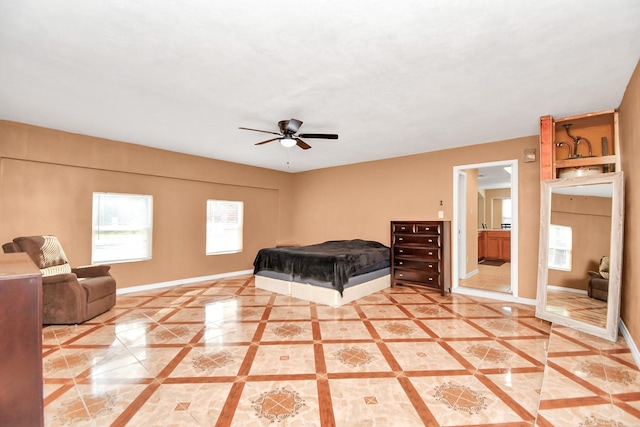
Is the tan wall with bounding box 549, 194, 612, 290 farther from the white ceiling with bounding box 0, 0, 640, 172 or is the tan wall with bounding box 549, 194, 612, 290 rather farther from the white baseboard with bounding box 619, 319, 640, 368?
the white ceiling with bounding box 0, 0, 640, 172

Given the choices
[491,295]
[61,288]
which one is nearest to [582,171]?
[491,295]

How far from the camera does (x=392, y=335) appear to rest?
3.12m

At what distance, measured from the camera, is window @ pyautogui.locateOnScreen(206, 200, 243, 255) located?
620 cm

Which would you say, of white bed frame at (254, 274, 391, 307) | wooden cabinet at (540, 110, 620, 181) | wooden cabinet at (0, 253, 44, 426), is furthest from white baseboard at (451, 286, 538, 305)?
wooden cabinet at (0, 253, 44, 426)

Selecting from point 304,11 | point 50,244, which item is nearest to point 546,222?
point 304,11

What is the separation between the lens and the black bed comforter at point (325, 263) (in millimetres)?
4238

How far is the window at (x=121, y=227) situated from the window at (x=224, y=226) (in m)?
1.20

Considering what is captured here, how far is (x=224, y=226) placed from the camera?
253 inches

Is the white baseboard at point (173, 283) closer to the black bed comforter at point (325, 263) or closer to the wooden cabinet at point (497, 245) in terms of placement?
the black bed comforter at point (325, 263)

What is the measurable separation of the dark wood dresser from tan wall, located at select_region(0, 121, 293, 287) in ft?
10.9

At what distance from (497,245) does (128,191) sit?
8.70 m

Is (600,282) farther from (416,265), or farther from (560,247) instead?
(416,265)

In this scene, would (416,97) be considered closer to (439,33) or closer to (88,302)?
(439,33)

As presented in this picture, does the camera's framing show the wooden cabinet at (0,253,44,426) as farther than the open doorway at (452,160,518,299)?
No
